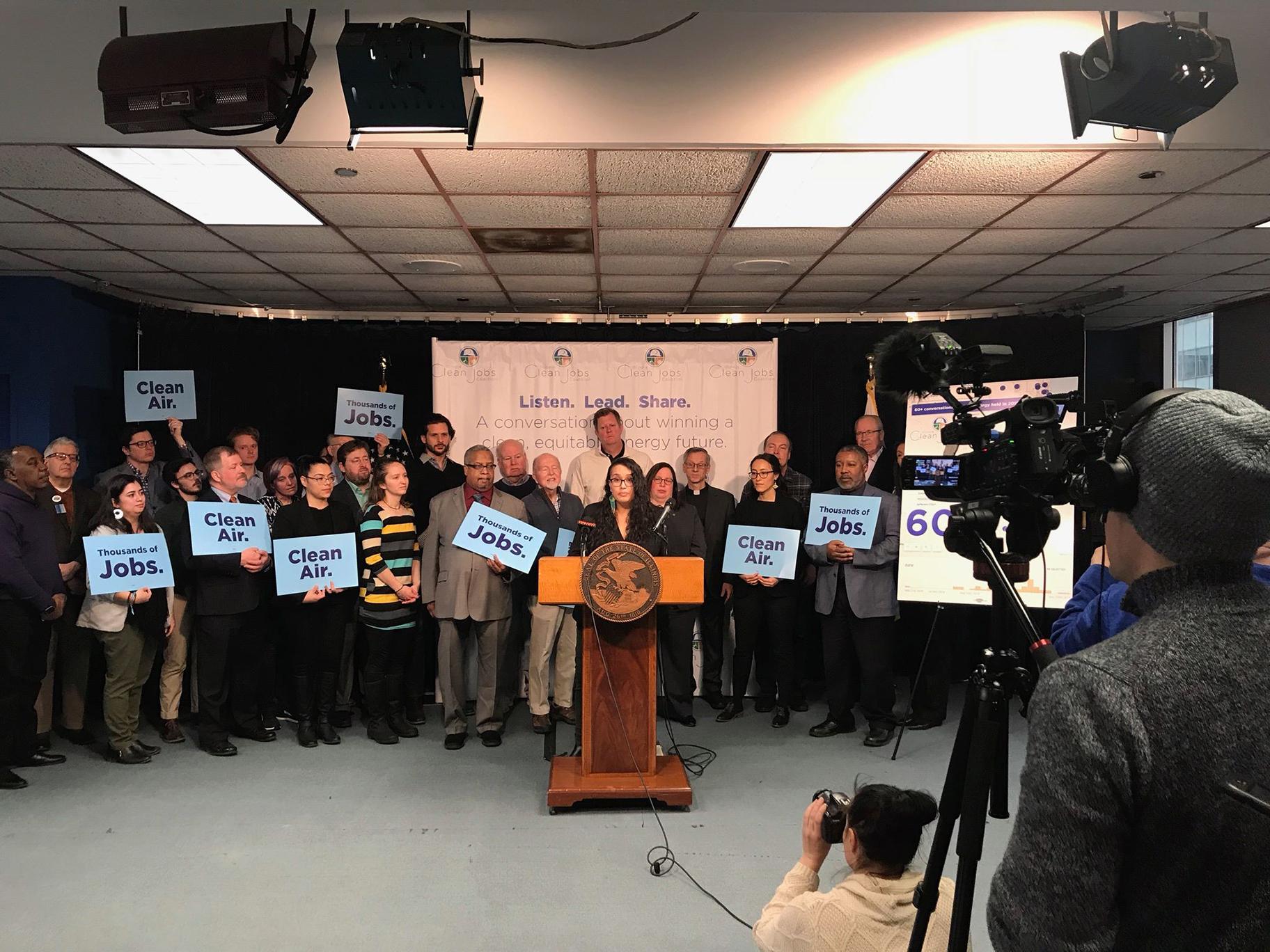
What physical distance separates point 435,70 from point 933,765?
13.2 feet

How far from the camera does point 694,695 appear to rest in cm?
594

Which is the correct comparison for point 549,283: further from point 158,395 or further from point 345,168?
point 158,395

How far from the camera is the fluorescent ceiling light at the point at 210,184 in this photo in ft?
11.8

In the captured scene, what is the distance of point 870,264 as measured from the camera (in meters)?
5.46

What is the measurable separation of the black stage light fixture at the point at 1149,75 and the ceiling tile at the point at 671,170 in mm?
1226

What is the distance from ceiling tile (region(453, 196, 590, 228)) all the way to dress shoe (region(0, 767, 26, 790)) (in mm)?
3567

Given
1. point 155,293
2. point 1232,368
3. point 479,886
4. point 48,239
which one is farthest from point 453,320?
point 1232,368

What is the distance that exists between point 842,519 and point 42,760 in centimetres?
458

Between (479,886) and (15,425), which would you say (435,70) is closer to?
(479,886)

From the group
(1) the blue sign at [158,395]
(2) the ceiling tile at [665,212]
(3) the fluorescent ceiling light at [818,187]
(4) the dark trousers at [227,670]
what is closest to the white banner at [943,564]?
(3) the fluorescent ceiling light at [818,187]

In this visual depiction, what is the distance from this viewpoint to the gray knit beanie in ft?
2.82

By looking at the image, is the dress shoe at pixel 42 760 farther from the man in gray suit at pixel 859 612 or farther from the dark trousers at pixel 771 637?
the man in gray suit at pixel 859 612

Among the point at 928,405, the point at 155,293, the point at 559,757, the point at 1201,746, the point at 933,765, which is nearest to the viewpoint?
the point at 1201,746

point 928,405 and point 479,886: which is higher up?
point 928,405
